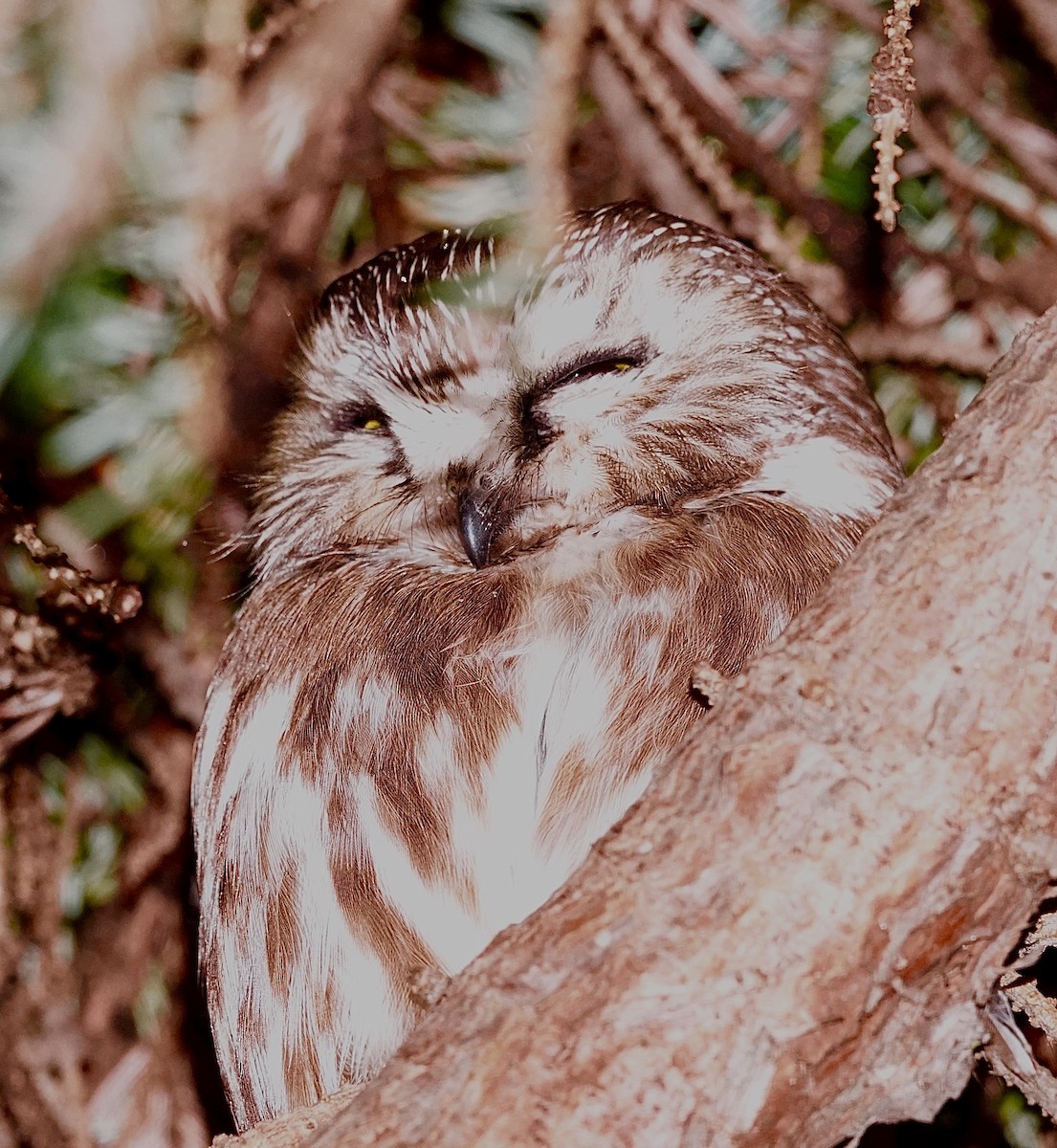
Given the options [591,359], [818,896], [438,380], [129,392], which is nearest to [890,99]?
[591,359]

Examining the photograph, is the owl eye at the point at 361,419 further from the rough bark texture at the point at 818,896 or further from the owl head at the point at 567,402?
the rough bark texture at the point at 818,896

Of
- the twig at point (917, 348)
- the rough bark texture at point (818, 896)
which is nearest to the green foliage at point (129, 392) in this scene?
the twig at point (917, 348)

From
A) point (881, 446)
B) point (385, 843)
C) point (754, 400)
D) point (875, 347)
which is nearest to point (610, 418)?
point (754, 400)

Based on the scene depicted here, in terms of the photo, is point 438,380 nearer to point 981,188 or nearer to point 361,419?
point 361,419

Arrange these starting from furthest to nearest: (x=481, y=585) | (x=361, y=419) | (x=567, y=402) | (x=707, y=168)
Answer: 1. (x=707, y=168)
2. (x=361, y=419)
3. (x=567, y=402)
4. (x=481, y=585)

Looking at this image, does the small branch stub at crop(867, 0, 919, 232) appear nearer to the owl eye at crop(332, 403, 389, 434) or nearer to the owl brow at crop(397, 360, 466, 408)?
the owl brow at crop(397, 360, 466, 408)

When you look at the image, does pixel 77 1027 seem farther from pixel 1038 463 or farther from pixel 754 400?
pixel 1038 463
